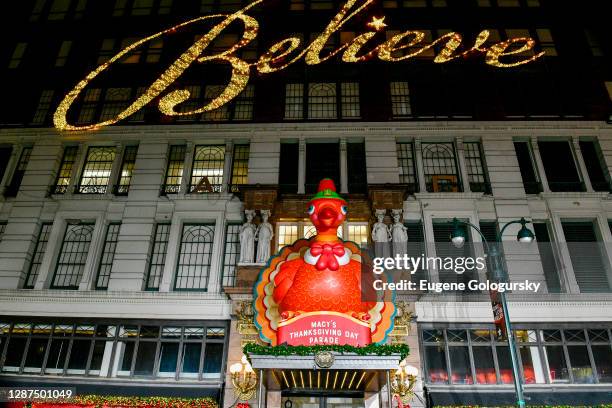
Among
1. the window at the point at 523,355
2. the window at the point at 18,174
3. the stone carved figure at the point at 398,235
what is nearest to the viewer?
the window at the point at 523,355

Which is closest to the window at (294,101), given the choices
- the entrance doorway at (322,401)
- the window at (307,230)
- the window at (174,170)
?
the window at (174,170)

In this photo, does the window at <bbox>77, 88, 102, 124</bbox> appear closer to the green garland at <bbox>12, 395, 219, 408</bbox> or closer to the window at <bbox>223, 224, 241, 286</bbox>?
the window at <bbox>223, 224, 241, 286</bbox>

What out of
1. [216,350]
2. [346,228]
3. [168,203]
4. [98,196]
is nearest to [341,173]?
[346,228]

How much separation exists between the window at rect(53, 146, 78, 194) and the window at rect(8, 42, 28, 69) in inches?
349

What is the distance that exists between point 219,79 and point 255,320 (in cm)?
1467

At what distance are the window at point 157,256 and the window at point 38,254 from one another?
5344 mm

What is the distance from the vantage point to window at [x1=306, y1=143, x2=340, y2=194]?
22000 mm

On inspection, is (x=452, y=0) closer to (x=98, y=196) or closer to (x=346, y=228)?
(x=346, y=228)

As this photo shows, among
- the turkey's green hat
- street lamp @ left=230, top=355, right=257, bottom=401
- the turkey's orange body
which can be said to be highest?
the turkey's green hat

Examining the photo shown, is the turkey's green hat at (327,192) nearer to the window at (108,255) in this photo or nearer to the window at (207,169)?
the window at (207,169)

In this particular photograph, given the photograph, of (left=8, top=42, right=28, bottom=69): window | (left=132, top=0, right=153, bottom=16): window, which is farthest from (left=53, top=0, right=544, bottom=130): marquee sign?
(left=8, top=42, right=28, bottom=69): window

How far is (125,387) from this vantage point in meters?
17.0

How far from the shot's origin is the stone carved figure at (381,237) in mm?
18797

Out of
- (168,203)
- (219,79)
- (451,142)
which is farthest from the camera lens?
(219,79)
